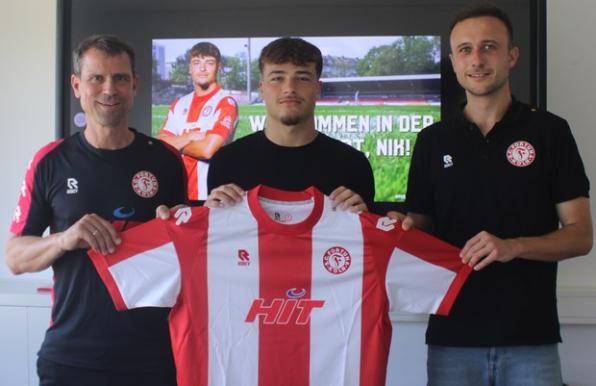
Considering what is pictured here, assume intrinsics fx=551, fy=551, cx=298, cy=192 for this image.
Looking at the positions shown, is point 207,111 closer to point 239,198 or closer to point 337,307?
point 239,198

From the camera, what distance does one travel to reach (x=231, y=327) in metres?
1.52

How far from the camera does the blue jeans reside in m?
1.57

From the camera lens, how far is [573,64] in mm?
2525

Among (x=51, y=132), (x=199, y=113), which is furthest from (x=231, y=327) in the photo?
(x=51, y=132)

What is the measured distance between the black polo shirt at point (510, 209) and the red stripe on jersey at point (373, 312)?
0.76 ft

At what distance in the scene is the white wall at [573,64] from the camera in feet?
8.26

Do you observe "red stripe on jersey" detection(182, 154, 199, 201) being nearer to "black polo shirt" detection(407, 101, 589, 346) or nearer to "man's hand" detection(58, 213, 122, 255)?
"man's hand" detection(58, 213, 122, 255)

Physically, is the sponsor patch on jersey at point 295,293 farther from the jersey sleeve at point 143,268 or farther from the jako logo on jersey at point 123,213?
the jako logo on jersey at point 123,213

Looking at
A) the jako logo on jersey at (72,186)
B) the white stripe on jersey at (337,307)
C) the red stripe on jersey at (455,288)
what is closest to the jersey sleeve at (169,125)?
the jako logo on jersey at (72,186)

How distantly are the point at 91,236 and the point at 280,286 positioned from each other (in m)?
0.52

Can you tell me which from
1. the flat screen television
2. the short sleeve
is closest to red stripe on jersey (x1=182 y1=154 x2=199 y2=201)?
the flat screen television

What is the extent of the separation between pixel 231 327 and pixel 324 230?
1.22 ft

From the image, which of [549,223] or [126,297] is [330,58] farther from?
[126,297]

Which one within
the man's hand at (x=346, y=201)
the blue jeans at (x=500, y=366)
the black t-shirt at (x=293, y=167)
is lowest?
the blue jeans at (x=500, y=366)
